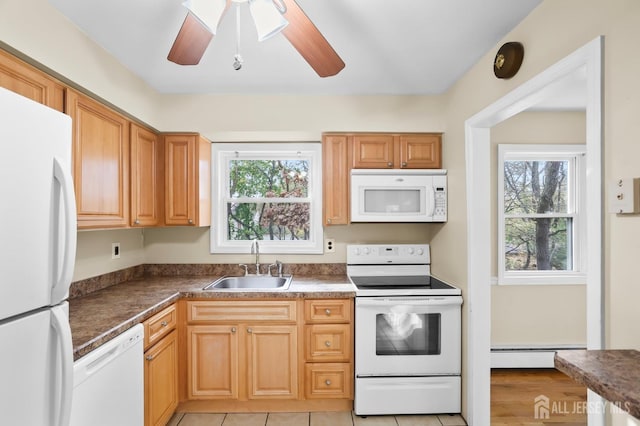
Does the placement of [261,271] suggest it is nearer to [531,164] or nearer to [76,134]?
[76,134]

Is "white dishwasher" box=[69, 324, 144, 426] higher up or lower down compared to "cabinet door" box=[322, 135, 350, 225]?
lower down

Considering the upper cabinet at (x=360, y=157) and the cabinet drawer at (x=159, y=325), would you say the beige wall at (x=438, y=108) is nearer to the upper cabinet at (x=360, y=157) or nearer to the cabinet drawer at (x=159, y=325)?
the upper cabinet at (x=360, y=157)

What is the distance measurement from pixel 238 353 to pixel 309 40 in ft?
6.79

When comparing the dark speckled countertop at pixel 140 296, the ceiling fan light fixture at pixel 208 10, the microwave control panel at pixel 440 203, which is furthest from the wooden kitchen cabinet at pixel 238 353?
the ceiling fan light fixture at pixel 208 10

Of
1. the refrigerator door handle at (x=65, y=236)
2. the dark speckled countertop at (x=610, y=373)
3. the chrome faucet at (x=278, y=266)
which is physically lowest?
the chrome faucet at (x=278, y=266)

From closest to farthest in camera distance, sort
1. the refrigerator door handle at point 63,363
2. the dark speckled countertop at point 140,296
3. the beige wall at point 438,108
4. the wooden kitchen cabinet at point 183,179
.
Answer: the refrigerator door handle at point 63,363, the beige wall at point 438,108, the dark speckled countertop at point 140,296, the wooden kitchen cabinet at point 183,179

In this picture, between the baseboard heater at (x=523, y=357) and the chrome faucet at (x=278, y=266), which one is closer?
the chrome faucet at (x=278, y=266)

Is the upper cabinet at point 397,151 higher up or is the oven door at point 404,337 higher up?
the upper cabinet at point 397,151

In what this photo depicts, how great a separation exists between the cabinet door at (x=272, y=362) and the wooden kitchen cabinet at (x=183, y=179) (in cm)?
106

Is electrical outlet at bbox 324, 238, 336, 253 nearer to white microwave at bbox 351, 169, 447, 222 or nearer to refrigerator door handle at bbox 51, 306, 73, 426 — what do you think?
white microwave at bbox 351, 169, 447, 222

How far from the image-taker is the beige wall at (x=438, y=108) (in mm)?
1188

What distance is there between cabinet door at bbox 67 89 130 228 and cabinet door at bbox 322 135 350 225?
148 centimetres

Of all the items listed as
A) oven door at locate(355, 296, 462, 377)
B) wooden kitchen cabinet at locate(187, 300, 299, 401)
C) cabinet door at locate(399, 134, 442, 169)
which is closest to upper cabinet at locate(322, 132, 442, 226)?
cabinet door at locate(399, 134, 442, 169)

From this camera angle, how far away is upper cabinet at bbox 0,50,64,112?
144 centimetres
